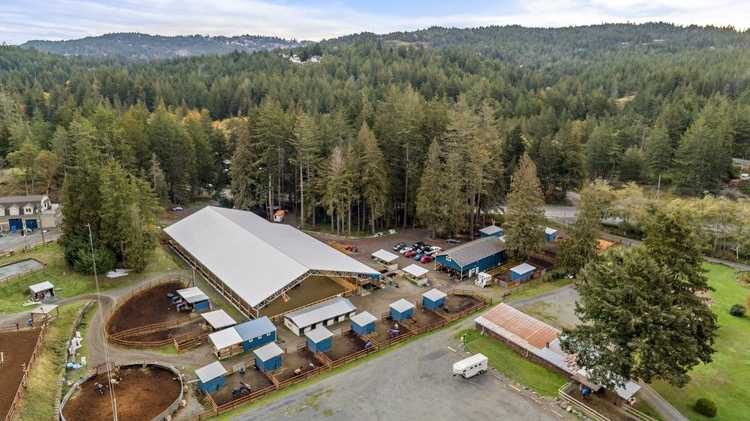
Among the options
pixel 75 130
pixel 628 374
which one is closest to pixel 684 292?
pixel 628 374

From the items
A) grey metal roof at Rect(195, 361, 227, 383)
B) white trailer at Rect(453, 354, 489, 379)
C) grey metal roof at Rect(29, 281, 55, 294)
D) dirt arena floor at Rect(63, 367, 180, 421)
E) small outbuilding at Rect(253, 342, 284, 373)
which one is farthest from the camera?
grey metal roof at Rect(29, 281, 55, 294)

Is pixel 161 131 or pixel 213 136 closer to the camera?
pixel 161 131

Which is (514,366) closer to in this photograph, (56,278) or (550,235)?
(550,235)

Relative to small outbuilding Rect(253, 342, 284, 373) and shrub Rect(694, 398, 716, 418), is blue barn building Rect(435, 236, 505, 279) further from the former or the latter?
shrub Rect(694, 398, 716, 418)

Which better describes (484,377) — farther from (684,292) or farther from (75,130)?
(75,130)

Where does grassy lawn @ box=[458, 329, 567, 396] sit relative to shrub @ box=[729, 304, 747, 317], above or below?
below

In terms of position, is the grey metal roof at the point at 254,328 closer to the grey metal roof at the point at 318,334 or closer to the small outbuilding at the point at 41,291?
the grey metal roof at the point at 318,334

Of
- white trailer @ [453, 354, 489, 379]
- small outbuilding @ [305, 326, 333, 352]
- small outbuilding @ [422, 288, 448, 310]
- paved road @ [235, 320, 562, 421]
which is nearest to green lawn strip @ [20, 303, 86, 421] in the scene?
paved road @ [235, 320, 562, 421]
